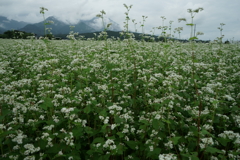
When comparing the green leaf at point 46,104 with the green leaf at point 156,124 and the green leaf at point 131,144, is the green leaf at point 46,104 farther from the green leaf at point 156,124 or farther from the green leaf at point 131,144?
the green leaf at point 156,124

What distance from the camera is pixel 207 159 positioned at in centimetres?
404

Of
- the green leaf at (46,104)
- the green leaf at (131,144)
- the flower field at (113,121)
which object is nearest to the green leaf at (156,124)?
the flower field at (113,121)

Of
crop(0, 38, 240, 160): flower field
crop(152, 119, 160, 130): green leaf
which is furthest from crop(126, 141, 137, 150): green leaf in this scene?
crop(152, 119, 160, 130): green leaf

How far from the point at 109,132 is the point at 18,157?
2.26 m

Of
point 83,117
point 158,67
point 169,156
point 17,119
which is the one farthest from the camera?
point 158,67

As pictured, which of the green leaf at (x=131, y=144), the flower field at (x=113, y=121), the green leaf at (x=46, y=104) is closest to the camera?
the flower field at (x=113, y=121)

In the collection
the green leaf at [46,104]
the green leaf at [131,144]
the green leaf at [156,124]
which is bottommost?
the green leaf at [131,144]

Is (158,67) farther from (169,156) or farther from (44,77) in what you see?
(169,156)

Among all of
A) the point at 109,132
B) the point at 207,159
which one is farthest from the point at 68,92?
the point at 207,159

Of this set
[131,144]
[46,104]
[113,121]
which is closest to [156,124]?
[131,144]

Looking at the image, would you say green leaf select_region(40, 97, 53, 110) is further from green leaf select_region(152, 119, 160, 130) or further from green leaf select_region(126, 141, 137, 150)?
green leaf select_region(152, 119, 160, 130)

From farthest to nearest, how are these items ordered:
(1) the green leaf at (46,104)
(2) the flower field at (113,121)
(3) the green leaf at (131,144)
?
(3) the green leaf at (131,144) → (1) the green leaf at (46,104) → (2) the flower field at (113,121)

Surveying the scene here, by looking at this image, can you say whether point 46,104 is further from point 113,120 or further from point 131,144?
point 131,144

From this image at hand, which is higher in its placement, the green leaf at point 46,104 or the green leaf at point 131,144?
the green leaf at point 46,104
